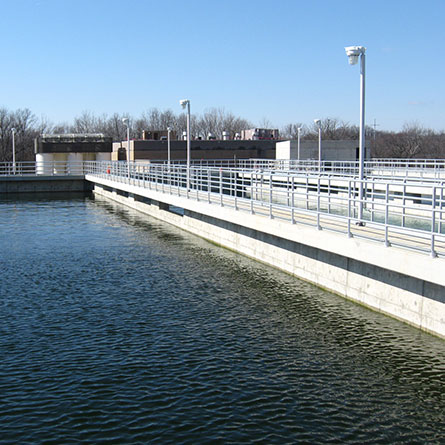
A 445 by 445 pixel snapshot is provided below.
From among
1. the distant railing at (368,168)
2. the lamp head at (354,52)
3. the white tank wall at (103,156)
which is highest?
the lamp head at (354,52)

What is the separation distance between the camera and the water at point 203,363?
8.10 metres

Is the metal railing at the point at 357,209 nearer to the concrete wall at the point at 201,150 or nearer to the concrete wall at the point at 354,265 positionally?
the concrete wall at the point at 354,265

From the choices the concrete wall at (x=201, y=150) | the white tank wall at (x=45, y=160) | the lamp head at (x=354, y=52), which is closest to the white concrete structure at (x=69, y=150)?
the white tank wall at (x=45, y=160)

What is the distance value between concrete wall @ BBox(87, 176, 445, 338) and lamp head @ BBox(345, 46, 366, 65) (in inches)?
166

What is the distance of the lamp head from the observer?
1530 cm

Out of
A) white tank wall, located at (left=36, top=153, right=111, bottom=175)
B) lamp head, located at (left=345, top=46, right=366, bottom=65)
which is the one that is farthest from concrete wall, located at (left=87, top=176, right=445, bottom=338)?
white tank wall, located at (left=36, top=153, right=111, bottom=175)

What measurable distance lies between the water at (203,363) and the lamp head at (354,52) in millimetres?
5629

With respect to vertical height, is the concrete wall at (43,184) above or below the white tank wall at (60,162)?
below

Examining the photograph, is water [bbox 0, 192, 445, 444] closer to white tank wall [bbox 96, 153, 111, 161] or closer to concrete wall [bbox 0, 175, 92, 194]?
concrete wall [bbox 0, 175, 92, 194]

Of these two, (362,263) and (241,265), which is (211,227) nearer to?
(241,265)

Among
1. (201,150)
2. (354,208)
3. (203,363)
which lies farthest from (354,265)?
(201,150)

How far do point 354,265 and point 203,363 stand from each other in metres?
5.08

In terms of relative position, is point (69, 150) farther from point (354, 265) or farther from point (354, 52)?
point (354, 265)

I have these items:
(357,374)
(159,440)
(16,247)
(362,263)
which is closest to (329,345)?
(357,374)
